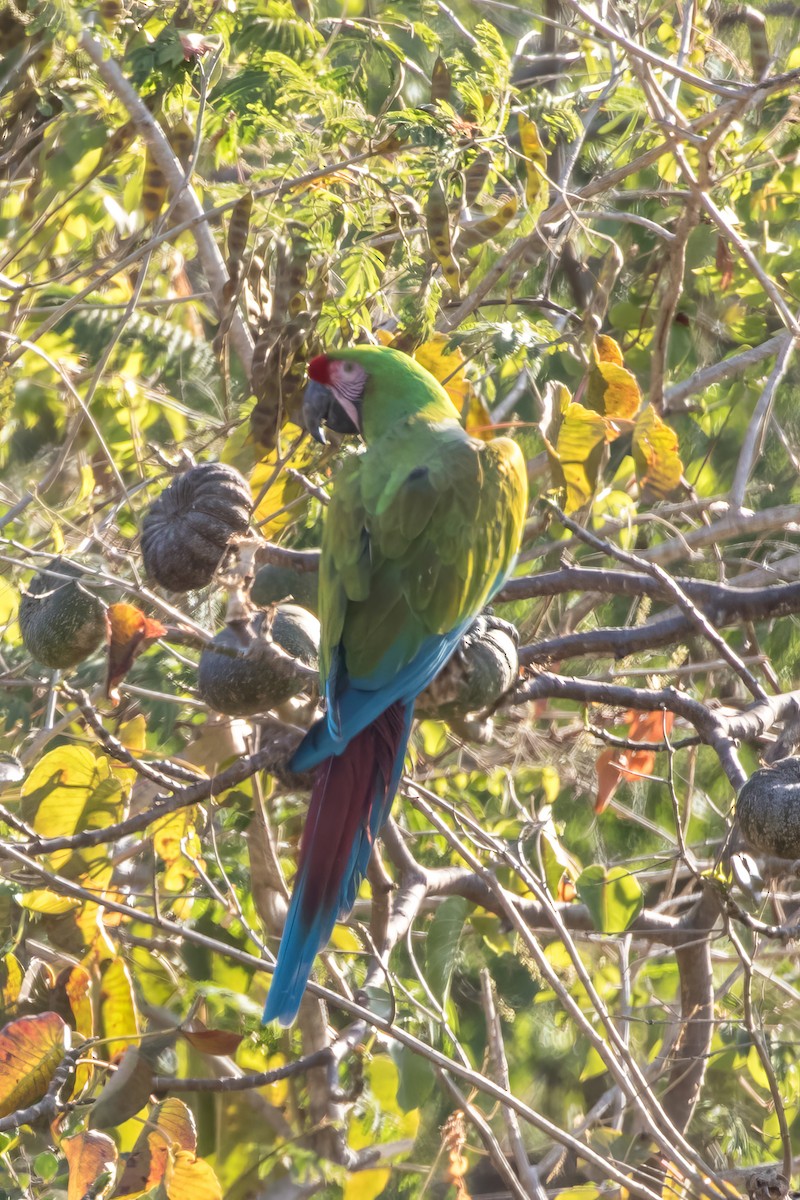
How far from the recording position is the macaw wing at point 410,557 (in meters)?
1.90

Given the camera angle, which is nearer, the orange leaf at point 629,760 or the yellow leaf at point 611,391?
the yellow leaf at point 611,391

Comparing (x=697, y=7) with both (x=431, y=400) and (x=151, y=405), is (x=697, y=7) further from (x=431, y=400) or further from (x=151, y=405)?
(x=151, y=405)

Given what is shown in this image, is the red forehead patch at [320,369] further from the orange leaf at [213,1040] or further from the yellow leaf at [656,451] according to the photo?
the orange leaf at [213,1040]

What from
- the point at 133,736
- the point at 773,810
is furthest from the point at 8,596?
the point at 773,810

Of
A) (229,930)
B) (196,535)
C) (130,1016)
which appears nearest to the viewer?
(196,535)

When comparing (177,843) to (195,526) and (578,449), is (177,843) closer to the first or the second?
(195,526)

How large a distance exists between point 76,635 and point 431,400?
2.53ft

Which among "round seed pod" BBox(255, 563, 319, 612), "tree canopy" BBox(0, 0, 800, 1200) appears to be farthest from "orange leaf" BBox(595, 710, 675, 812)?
"round seed pod" BBox(255, 563, 319, 612)

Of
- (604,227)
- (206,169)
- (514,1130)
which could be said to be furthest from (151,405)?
(514,1130)

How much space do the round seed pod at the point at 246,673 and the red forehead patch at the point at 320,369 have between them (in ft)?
1.78

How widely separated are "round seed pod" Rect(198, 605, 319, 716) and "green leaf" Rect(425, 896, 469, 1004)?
2.25 feet

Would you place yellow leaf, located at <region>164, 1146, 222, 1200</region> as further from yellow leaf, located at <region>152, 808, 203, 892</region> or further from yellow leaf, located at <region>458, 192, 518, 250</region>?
yellow leaf, located at <region>458, 192, 518, 250</region>

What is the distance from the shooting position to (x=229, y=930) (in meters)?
2.52

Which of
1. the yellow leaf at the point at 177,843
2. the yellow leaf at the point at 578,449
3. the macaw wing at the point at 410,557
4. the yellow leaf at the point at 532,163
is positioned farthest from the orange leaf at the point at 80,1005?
the yellow leaf at the point at 532,163
